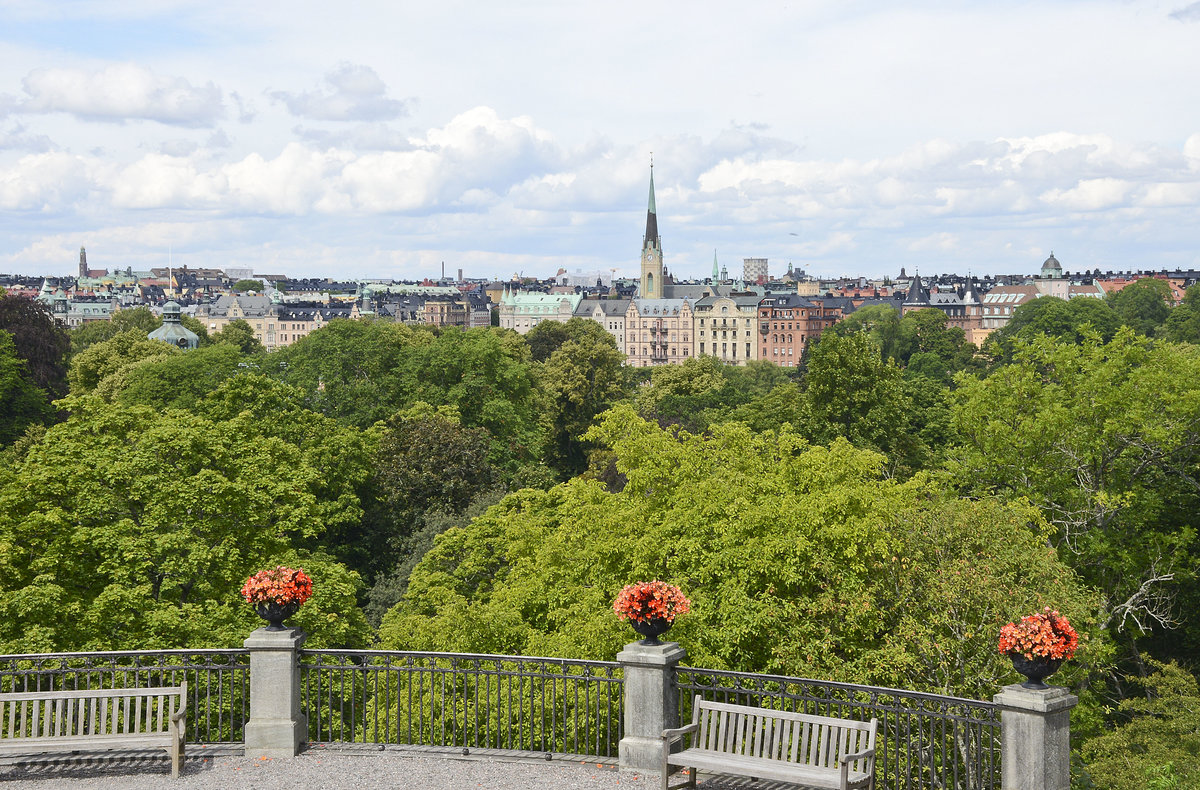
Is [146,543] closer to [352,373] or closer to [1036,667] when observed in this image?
[1036,667]

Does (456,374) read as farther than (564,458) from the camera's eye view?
No

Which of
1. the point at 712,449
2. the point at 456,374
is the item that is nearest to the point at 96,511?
the point at 712,449

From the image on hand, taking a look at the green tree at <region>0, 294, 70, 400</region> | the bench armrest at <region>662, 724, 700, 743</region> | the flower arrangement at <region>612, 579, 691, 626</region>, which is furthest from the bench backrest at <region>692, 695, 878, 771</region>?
the green tree at <region>0, 294, 70, 400</region>

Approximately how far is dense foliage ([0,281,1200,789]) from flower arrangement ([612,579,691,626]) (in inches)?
260

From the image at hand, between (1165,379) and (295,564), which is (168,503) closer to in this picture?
(295,564)

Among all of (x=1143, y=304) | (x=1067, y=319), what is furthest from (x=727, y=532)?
(x=1143, y=304)

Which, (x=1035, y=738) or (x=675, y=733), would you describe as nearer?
(x=1035, y=738)

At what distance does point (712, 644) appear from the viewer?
19578mm

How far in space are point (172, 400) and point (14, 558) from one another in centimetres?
2615

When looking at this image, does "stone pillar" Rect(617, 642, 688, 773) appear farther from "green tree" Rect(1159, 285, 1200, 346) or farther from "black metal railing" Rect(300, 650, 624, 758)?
"green tree" Rect(1159, 285, 1200, 346)

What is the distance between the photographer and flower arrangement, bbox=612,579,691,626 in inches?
442

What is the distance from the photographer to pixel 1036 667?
32.2ft

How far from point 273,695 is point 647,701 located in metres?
3.96

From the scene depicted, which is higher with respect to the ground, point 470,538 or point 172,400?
point 172,400
